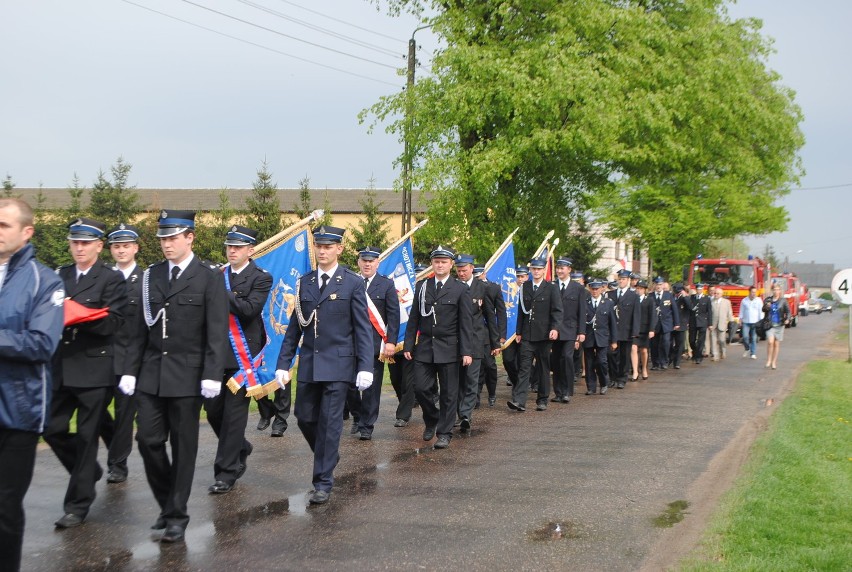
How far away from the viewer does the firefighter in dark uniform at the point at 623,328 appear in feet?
57.5

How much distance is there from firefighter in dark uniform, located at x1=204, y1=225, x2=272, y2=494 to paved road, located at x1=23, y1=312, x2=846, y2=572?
0.25 metres

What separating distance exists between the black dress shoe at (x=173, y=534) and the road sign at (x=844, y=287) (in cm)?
1860

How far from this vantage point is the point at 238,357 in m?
8.01

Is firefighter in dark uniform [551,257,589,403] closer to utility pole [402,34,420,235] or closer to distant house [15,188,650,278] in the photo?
utility pole [402,34,420,235]

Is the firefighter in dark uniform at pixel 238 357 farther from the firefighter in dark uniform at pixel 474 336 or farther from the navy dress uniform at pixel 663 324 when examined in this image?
the navy dress uniform at pixel 663 324

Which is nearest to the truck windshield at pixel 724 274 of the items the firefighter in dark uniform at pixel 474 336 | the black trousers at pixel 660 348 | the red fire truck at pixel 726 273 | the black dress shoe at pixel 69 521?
the red fire truck at pixel 726 273

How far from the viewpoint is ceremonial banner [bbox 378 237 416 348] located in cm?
1360

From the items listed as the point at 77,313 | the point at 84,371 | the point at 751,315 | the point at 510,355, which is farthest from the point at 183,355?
the point at 751,315

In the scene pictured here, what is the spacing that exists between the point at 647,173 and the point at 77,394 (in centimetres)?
2667

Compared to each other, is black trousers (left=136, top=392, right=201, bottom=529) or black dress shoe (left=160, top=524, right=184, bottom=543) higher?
black trousers (left=136, top=392, right=201, bottom=529)

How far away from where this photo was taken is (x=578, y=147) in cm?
2512

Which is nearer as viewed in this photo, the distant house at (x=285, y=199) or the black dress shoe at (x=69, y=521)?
the black dress shoe at (x=69, y=521)

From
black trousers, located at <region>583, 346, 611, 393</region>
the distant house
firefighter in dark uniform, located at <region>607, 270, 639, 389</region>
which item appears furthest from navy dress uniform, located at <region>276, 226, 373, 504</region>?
the distant house

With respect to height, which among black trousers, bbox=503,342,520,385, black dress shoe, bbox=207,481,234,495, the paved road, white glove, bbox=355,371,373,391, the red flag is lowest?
the paved road
